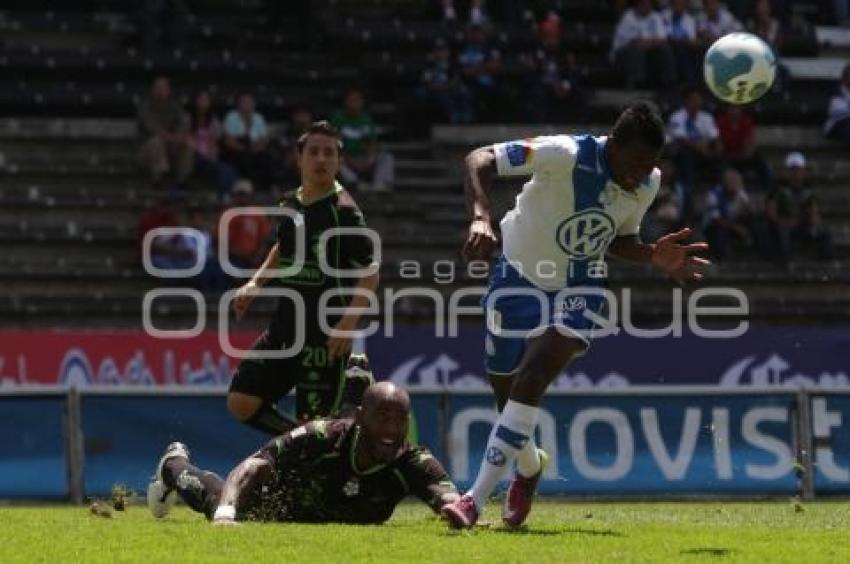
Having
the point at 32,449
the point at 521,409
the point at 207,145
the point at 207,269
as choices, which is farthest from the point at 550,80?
the point at 521,409

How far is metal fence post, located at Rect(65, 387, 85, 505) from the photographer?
1526 cm

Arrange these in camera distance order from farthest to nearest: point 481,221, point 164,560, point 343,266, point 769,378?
point 769,378 → point 343,266 → point 481,221 → point 164,560

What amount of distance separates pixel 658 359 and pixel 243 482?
36.5 ft

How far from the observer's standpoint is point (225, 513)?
9906mm

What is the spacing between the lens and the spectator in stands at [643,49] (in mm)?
26625

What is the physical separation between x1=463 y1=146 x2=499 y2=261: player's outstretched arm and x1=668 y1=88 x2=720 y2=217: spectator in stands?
15075 mm

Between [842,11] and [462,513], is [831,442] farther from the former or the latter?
[842,11]

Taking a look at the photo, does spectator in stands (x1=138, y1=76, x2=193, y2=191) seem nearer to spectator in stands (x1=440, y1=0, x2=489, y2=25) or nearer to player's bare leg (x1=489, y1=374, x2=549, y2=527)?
spectator in stands (x1=440, y1=0, x2=489, y2=25)

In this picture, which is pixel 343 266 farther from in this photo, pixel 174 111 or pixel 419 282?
pixel 174 111

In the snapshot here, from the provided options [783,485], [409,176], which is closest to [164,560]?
[783,485]

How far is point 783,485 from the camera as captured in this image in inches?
623

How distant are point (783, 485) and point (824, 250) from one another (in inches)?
370

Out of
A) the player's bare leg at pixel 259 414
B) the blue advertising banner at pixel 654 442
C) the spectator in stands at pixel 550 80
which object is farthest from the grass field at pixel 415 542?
the spectator in stands at pixel 550 80

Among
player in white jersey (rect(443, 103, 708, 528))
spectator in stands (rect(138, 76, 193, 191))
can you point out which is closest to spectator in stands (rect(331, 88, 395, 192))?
spectator in stands (rect(138, 76, 193, 191))
